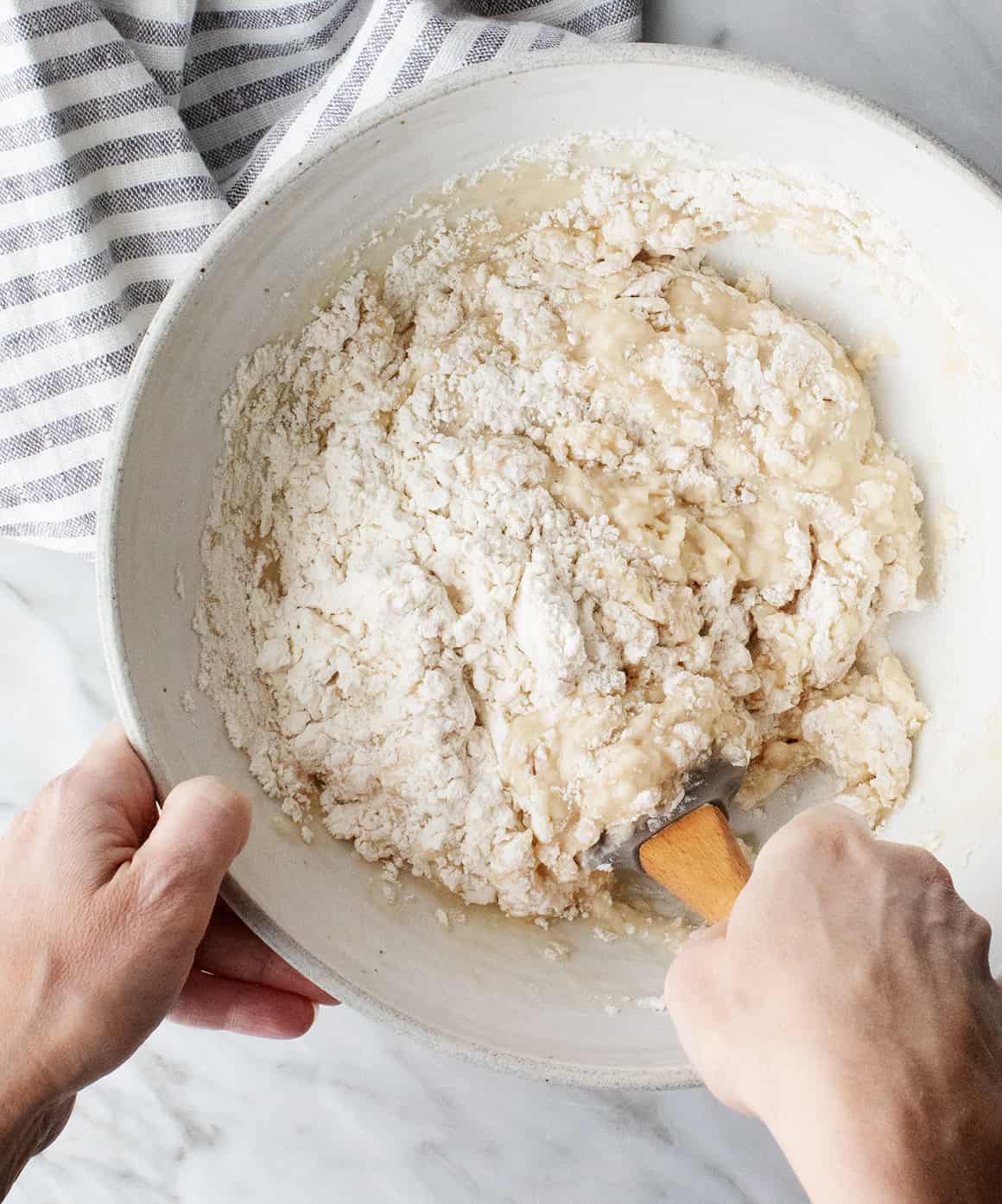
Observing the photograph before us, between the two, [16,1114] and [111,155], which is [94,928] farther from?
[111,155]

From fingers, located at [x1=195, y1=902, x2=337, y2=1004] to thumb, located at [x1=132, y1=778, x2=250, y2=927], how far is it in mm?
320

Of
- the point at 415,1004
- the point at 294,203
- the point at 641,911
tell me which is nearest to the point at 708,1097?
the point at 641,911

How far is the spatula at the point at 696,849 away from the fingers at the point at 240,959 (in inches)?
15.6

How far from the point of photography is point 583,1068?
108 centimetres

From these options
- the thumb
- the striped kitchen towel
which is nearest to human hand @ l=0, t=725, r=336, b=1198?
the thumb

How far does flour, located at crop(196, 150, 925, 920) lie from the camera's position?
1146mm

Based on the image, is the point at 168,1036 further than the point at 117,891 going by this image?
Yes

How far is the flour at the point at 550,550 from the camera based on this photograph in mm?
1146

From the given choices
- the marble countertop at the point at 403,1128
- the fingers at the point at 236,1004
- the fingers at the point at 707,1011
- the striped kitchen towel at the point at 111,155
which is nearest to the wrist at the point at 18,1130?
the fingers at the point at 236,1004

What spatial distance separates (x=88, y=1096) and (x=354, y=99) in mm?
1292

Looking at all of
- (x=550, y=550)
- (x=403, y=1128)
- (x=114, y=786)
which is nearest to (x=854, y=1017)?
(x=550, y=550)

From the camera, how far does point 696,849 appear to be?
1.12 metres

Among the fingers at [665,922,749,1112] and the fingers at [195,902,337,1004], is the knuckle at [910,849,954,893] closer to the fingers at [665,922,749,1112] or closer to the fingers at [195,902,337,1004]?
the fingers at [665,922,749,1112]

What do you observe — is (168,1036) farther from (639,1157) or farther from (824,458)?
(824,458)
